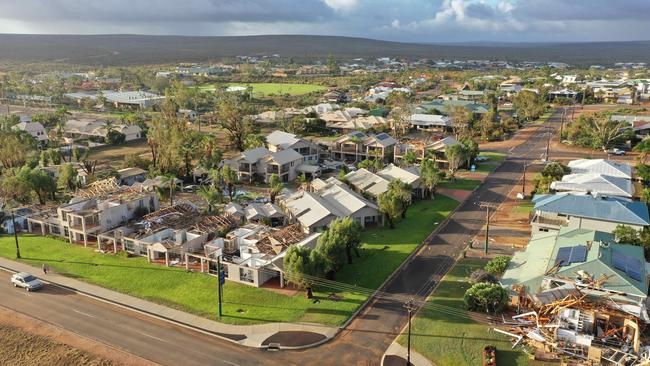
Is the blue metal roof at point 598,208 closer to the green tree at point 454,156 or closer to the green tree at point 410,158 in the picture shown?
the green tree at point 454,156

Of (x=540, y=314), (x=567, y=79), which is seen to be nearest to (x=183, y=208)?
(x=540, y=314)

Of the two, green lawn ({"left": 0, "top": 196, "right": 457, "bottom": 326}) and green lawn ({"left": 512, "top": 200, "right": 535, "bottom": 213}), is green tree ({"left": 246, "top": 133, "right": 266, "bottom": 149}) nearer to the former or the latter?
green lawn ({"left": 0, "top": 196, "right": 457, "bottom": 326})

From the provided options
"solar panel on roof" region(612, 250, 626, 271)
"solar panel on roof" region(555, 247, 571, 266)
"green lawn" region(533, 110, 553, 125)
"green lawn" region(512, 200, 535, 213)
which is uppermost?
"green lawn" region(533, 110, 553, 125)

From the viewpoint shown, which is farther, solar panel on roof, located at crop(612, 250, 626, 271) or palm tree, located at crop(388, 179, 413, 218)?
palm tree, located at crop(388, 179, 413, 218)

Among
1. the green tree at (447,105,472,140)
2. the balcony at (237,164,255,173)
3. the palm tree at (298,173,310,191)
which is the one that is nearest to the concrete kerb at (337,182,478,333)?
the palm tree at (298,173,310,191)

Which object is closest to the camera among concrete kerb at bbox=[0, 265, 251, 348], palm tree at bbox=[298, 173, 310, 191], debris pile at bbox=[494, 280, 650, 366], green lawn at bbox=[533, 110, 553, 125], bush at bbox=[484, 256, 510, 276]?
debris pile at bbox=[494, 280, 650, 366]

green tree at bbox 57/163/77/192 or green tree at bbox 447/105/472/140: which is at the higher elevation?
green tree at bbox 447/105/472/140

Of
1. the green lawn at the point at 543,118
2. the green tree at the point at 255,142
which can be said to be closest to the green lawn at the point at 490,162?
the green tree at the point at 255,142
